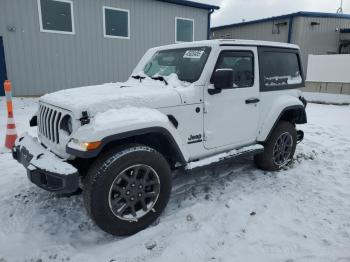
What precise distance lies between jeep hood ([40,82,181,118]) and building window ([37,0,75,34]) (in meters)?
7.92

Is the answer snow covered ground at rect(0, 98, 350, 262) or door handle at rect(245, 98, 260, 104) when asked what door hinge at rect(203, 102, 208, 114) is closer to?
door handle at rect(245, 98, 260, 104)

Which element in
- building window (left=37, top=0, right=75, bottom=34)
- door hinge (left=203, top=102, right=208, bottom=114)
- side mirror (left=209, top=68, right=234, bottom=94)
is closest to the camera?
side mirror (left=209, top=68, right=234, bottom=94)

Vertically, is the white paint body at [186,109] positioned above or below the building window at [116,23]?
below

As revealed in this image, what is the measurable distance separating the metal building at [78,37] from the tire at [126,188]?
870 cm

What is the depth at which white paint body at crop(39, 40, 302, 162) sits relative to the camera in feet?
8.72

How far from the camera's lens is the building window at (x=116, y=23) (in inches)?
437

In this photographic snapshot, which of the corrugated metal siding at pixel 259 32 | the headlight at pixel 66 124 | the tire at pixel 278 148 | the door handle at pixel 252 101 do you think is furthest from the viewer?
the corrugated metal siding at pixel 259 32

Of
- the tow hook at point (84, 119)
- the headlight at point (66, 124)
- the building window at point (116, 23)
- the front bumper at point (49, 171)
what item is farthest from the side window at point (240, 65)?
the building window at point (116, 23)

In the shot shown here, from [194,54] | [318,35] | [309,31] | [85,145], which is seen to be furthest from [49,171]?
[318,35]

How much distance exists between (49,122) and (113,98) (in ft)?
2.72

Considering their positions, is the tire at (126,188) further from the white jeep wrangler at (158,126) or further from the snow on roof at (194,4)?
the snow on roof at (194,4)

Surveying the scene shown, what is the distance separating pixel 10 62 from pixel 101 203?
8.90 meters

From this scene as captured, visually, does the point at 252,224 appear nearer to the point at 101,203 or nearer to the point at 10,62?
the point at 101,203

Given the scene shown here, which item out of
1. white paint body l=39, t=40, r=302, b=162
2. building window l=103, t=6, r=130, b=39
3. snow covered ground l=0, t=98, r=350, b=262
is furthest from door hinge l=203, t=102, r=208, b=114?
building window l=103, t=6, r=130, b=39
